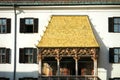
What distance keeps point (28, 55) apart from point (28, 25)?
327 centimetres

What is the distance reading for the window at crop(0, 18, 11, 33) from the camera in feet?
174

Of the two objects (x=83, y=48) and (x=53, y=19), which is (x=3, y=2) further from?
(x=83, y=48)

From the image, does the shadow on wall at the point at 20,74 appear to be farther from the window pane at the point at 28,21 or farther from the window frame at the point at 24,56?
the window pane at the point at 28,21

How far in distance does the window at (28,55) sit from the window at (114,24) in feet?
27.8

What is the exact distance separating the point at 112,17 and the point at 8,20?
36.8ft

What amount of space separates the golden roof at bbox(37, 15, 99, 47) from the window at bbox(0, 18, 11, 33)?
442cm

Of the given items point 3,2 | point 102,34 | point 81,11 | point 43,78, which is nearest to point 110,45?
point 102,34

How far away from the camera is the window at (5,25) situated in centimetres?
5291

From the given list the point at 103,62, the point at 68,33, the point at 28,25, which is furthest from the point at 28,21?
the point at 103,62

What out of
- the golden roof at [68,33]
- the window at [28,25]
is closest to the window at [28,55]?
the window at [28,25]

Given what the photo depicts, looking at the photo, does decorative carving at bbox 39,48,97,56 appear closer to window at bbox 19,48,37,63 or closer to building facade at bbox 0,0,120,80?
building facade at bbox 0,0,120,80

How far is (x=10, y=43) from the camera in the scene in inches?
2078

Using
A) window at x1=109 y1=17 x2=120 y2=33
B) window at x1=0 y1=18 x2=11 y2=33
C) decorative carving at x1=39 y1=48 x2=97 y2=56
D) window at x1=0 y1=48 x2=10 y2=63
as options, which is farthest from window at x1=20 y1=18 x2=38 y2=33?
window at x1=109 y1=17 x2=120 y2=33

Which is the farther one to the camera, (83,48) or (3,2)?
(3,2)
